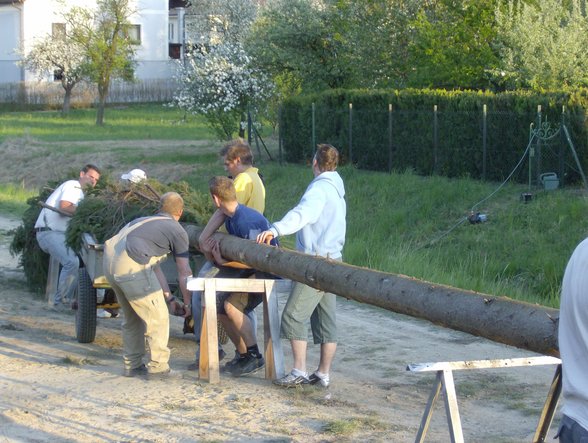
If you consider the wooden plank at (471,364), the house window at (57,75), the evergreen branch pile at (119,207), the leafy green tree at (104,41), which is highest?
the leafy green tree at (104,41)

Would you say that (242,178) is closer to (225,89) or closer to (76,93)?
(225,89)

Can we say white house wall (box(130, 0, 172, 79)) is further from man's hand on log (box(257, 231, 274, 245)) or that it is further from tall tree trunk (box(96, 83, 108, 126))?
man's hand on log (box(257, 231, 274, 245))

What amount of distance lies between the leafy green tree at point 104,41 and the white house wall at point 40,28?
4.63m

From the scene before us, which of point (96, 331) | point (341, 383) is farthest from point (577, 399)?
point (96, 331)

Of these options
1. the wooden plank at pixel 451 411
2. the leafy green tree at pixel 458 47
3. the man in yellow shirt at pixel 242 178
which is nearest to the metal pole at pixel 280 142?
the leafy green tree at pixel 458 47

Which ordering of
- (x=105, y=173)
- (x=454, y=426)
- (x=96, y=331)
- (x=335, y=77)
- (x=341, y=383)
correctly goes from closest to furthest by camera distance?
(x=454, y=426) < (x=341, y=383) < (x=96, y=331) < (x=105, y=173) < (x=335, y=77)

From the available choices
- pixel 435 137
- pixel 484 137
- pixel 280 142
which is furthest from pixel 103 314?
pixel 280 142

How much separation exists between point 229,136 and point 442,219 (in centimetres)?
1439

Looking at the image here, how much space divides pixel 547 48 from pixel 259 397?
55.1ft

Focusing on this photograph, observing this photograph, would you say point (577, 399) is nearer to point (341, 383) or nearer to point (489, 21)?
point (341, 383)

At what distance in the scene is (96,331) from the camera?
10164 mm

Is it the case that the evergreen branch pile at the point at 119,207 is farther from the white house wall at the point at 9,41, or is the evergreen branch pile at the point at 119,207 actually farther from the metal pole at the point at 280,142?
the white house wall at the point at 9,41

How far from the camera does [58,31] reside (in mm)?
55594

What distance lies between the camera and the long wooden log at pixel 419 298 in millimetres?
5656
